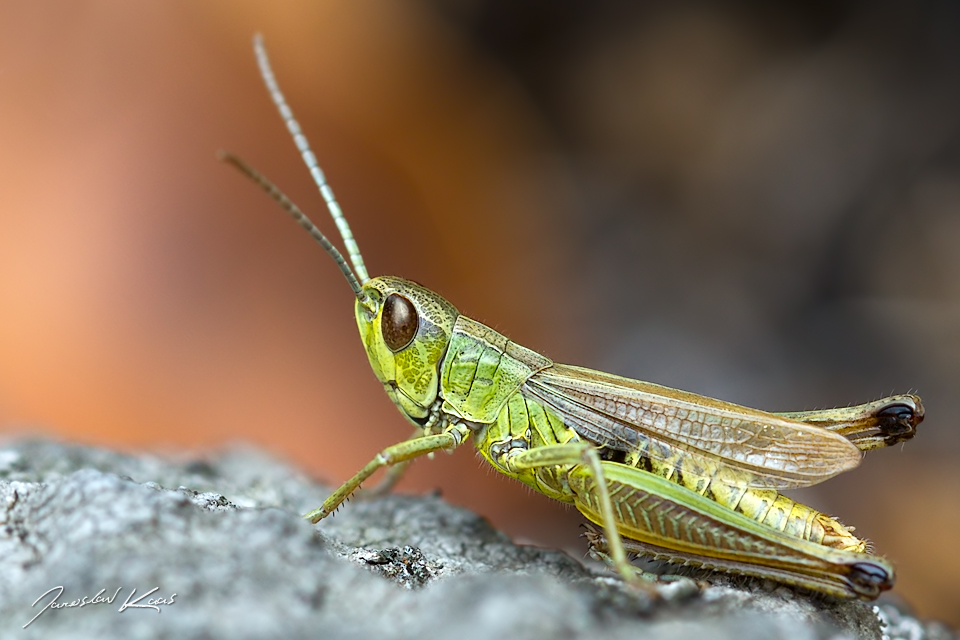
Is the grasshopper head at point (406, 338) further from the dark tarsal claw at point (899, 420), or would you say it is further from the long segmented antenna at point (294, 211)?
the dark tarsal claw at point (899, 420)

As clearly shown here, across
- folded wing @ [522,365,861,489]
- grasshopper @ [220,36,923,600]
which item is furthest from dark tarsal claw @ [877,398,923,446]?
folded wing @ [522,365,861,489]

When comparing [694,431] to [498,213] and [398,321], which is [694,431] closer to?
[398,321]

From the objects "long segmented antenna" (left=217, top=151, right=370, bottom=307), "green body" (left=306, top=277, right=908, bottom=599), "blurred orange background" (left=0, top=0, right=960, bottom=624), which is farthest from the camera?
"blurred orange background" (left=0, top=0, right=960, bottom=624)

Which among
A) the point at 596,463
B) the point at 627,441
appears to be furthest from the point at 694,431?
the point at 596,463

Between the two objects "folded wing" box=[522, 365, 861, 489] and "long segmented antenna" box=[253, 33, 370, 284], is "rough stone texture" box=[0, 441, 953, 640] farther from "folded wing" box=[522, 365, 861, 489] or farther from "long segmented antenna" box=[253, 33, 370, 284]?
"long segmented antenna" box=[253, 33, 370, 284]

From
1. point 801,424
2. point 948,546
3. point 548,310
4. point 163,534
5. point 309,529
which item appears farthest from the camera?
point 548,310

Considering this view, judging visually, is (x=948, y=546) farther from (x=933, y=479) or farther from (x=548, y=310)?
(x=548, y=310)

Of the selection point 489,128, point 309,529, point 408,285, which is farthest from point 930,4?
point 309,529
